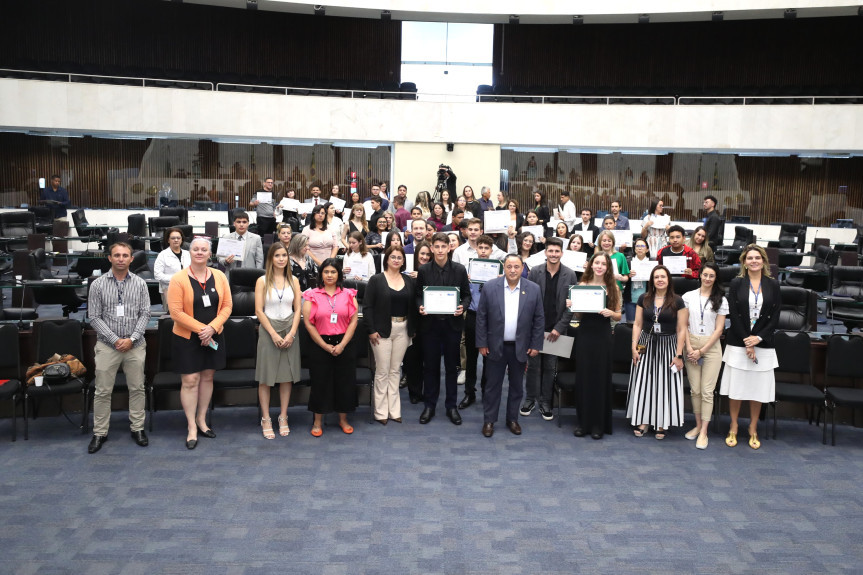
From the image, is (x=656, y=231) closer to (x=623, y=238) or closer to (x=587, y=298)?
(x=623, y=238)

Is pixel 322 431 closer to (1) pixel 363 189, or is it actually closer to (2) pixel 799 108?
(1) pixel 363 189

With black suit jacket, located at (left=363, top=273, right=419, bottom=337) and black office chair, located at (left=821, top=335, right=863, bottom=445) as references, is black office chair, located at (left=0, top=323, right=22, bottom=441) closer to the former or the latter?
black suit jacket, located at (left=363, top=273, right=419, bottom=337)

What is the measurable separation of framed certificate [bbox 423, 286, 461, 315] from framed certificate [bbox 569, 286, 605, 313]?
43.6 inches

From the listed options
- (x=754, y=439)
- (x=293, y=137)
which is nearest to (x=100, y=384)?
(x=754, y=439)

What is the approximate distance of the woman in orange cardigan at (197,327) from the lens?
21.8ft

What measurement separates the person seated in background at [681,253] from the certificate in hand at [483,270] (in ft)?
9.00

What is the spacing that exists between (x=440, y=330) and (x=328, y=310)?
3.83 feet

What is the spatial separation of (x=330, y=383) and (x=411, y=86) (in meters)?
15.7

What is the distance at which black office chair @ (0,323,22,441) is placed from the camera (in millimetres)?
6742

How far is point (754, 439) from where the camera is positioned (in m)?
7.13

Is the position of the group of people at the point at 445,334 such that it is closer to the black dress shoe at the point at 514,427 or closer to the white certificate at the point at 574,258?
the black dress shoe at the point at 514,427

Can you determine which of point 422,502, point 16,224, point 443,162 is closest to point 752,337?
point 422,502

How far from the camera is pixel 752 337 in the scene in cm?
697

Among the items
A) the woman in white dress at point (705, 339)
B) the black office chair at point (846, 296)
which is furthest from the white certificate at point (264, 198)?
the black office chair at point (846, 296)
